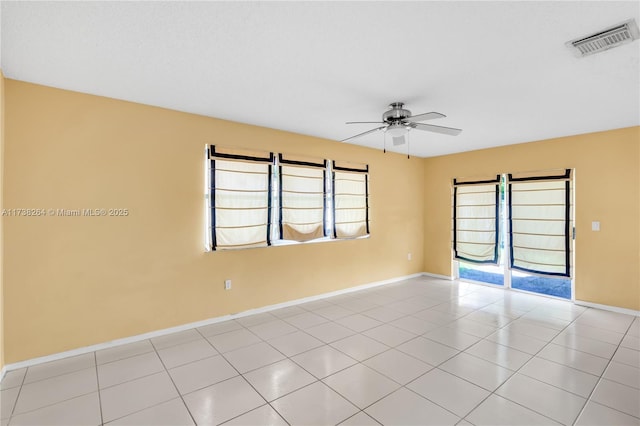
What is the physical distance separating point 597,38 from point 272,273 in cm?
385

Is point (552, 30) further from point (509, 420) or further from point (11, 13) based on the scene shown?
point (11, 13)

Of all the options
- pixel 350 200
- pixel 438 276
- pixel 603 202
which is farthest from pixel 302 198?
pixel 603 202

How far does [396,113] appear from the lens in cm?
304

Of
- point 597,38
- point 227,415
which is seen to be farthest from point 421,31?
point 227,415

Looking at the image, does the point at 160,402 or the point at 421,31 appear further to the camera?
the point at 160,402

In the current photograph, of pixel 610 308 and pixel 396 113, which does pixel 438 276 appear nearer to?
pixel 610 308

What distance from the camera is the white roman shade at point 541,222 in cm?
454

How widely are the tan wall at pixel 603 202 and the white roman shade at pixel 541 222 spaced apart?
0.14 meters

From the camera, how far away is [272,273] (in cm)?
412

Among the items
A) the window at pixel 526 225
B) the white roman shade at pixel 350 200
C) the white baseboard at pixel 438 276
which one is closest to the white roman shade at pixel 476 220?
the window at pixel 526 225

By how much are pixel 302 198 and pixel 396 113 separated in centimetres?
193

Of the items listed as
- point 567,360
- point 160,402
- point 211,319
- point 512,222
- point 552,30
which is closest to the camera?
point 552,30

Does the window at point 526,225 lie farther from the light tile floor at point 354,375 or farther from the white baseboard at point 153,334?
the white baseboard at point 153,334

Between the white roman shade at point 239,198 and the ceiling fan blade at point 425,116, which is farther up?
the ceiling fan blade at point 425,116
